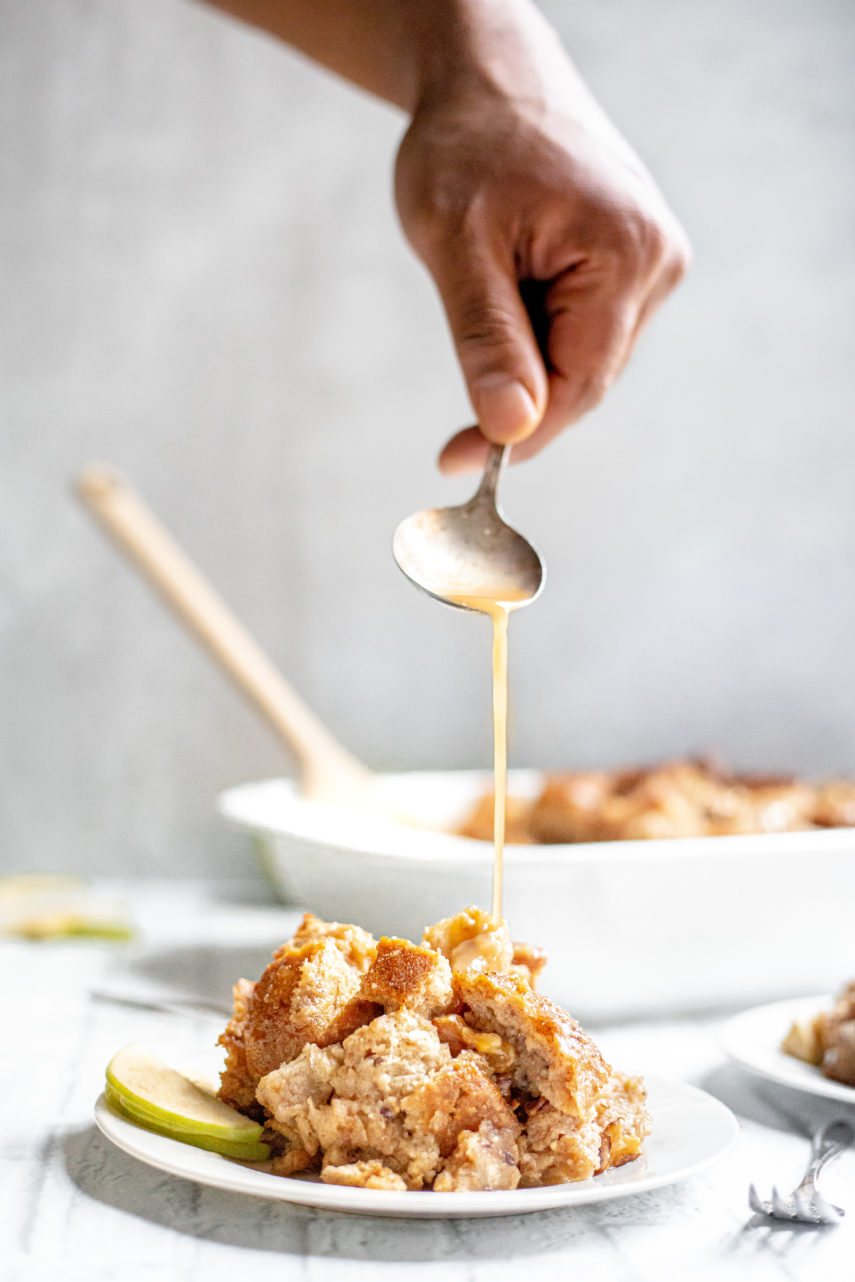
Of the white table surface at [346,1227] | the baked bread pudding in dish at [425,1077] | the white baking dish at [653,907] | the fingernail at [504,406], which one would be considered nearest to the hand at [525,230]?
the fingernail at [504,406]

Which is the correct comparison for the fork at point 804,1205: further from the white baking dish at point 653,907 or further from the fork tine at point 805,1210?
the white baking dish at point 653,907

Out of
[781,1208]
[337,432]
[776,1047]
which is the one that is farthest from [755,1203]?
[337,432]

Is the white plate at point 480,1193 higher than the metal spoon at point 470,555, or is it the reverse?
the metal spoon at point 470,555

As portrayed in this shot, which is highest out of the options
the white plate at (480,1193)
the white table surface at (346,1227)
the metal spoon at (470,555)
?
the metal spoon at (470,555)

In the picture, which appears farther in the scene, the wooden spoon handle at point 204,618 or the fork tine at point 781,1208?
the wooden spoon handle at point 204,618

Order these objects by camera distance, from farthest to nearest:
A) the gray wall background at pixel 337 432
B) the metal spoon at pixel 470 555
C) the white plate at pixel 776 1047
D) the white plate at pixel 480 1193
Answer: the gray wall background at pixel 337 432 → the metal spoon at pixel 470 555 → the white plate at pixel 776 1047 → the white plate at pixel 480 1193

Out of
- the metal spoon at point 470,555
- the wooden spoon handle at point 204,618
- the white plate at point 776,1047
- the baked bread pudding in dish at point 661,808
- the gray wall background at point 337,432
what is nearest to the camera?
the white plate at point 776,1047
